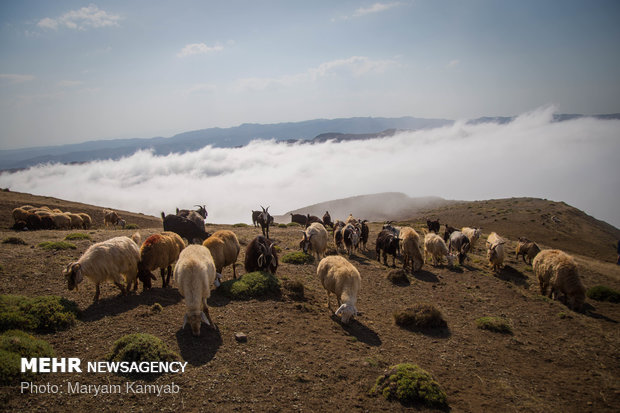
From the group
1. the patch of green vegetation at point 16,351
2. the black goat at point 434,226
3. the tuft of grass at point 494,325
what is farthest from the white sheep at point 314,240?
the black goat at point 434,226

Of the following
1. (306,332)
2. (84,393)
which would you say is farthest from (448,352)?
(84,393)

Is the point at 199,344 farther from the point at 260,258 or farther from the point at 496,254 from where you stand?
the point at 496,254

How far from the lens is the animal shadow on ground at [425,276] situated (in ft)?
57.1

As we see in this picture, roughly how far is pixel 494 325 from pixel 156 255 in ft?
42.2

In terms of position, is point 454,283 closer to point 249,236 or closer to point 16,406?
point 249,236

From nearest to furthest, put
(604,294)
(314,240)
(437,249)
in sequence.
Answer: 1. (604,294)
2. (314,240)
3. (437,249)

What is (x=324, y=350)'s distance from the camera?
29.3 ft

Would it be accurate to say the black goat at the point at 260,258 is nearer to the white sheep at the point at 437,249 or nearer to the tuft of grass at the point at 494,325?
the tuft of grass at the point at 494,325

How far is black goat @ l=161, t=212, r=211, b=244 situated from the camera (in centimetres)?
1861

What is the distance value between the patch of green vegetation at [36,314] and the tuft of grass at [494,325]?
13574 millimetres

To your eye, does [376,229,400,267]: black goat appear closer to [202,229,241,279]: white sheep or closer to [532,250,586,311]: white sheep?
[532,250,586,311]: white sheep

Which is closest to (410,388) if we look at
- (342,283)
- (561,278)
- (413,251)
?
(342,283)

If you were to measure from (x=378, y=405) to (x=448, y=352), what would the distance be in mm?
4017

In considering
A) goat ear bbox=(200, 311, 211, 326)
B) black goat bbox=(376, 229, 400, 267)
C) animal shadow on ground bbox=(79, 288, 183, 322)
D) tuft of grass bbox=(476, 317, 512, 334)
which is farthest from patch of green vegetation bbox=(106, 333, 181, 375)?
black goat bbox=(376, 229, 400, 267)
